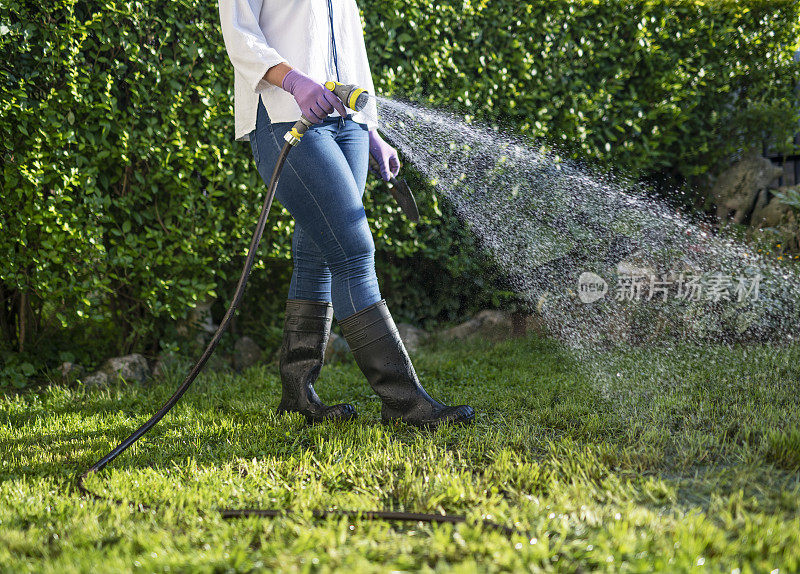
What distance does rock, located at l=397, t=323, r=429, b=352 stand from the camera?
164 inches

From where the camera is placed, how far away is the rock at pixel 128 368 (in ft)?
11.1

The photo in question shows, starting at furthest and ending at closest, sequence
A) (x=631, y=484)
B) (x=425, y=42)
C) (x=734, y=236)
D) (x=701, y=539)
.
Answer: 1. (x=734, y=236)
2. (x=425, y=42)
3. (x=631, y=484)
4. (x=701, y=539)

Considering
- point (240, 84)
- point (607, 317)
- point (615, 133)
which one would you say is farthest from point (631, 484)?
point (615, 133)

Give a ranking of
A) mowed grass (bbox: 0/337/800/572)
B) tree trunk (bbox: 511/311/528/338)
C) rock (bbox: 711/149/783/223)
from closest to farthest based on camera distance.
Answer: mowed grass (bbox: 0/337/800/572) < tree trunk (bbox: 511/311/528/338) < rock (bbox: 711/149/783/223)

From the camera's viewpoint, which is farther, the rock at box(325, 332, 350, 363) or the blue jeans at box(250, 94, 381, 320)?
the rock at box(325, 332, 350, 363)

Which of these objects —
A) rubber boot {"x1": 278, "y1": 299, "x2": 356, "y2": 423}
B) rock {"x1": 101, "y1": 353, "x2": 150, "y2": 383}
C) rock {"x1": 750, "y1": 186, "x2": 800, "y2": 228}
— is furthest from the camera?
rock {"x1": 750, "y1": 186, "x2": 800, "y2": 228}

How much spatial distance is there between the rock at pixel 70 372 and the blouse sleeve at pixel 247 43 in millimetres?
1996

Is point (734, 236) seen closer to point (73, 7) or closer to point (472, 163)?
point (472, 163)

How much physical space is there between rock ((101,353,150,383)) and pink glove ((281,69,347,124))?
1949mm

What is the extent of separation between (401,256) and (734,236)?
7.39 ft

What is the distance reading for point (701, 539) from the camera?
132 cm

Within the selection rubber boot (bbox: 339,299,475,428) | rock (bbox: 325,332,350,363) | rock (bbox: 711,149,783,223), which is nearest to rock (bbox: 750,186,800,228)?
rock (bbox: 711,149,783,223)

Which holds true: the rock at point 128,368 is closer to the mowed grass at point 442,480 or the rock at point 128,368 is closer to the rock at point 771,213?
the mowed grass at point 442,480

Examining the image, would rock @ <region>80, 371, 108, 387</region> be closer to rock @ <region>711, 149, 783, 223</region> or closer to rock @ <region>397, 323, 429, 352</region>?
rock @ <region>397, 323, 429, 352</region>
